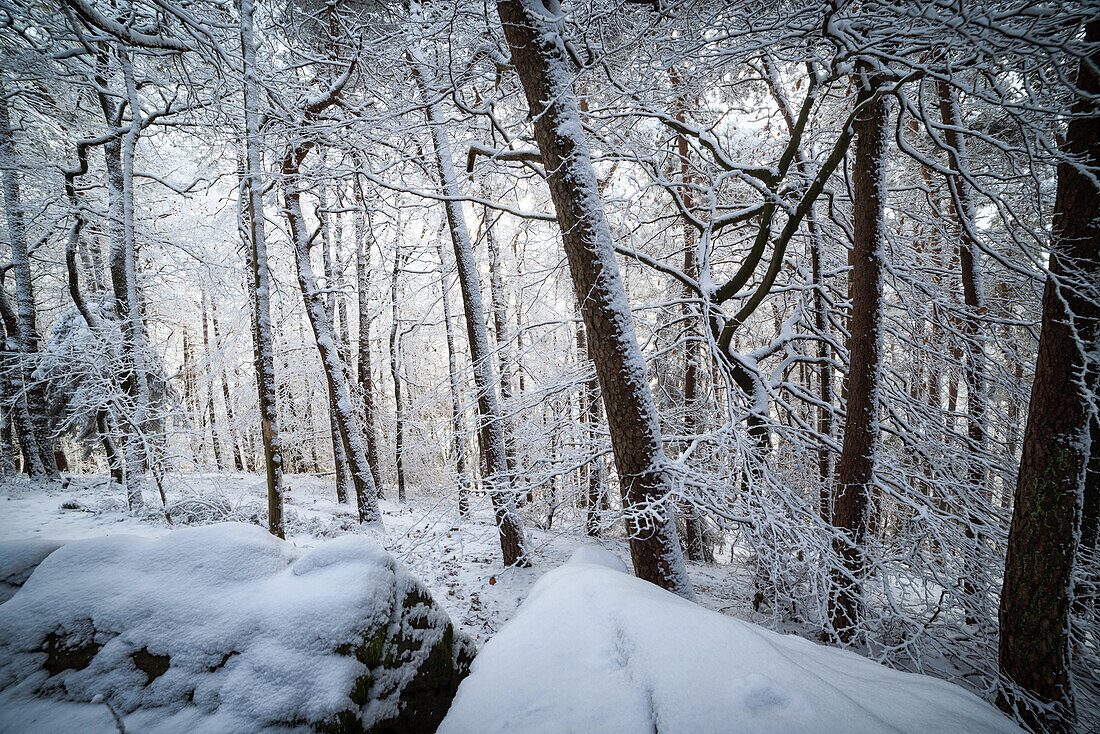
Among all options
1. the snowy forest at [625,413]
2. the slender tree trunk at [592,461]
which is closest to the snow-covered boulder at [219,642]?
the snowy forest at [625,413]

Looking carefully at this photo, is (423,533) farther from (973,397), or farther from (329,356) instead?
(973,397)

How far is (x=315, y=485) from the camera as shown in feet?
52.9

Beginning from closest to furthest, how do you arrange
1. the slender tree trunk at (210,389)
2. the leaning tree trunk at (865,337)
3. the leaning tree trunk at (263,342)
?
the leaning tree trunk at (865,337)
the leaning tree trunk at (263,342)
the slender tree trunk at (210,389)

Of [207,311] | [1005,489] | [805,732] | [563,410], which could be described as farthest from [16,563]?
[207,311]

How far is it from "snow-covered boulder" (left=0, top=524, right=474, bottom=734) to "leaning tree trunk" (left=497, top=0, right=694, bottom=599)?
1743 mm

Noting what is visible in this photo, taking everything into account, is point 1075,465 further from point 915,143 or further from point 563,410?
point 915,143

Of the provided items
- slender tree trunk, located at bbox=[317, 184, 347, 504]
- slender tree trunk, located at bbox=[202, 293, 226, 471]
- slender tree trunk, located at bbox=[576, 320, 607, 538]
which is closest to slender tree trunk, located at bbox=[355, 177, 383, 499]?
slender tree trunk, located at bbox=[317, 184, 347, 504]

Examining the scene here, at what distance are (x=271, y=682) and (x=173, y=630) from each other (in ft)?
1.70

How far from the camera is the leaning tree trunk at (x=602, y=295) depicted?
321 cm

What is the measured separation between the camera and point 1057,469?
3027mm

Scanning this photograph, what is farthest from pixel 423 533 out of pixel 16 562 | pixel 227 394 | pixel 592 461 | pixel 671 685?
pixel 227 394

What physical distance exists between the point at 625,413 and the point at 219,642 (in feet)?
8.82

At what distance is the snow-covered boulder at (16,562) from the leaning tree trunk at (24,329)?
9.99 meters

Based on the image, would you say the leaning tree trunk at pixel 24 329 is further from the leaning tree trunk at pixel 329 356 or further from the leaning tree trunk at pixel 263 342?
the leaning tree trunk at pixel 263 342
